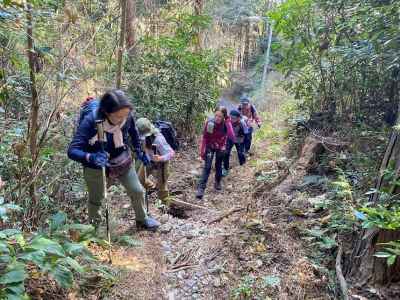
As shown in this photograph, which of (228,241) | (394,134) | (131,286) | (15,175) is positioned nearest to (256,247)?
(228,241)

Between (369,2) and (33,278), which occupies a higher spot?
(369,2)

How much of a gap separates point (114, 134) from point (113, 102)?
1.81 ft

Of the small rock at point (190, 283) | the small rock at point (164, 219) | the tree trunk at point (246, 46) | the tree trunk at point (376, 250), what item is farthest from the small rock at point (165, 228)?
the tree trunk at point (246, 46)

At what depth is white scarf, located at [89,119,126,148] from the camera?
424cm

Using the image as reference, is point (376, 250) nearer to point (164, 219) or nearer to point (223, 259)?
point (223, 259)

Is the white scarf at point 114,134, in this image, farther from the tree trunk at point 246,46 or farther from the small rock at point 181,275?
the tree trunk at point 246,46

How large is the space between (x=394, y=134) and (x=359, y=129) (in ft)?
11.2

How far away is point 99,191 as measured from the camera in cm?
454

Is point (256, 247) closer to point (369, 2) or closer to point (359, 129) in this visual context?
point (359, 129)

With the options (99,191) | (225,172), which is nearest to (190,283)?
(99,191)

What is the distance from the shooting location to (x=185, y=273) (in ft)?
14.2

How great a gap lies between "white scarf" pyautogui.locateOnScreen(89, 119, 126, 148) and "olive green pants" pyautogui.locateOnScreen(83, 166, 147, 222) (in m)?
0.36

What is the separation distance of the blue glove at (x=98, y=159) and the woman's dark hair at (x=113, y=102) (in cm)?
46

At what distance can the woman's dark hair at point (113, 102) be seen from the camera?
3998 millimetres
